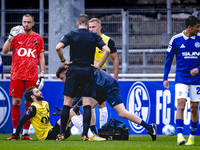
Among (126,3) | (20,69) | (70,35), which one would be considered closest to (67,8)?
(20,69)

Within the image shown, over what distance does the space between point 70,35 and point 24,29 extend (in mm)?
1624

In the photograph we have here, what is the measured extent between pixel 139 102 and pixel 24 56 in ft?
9.42

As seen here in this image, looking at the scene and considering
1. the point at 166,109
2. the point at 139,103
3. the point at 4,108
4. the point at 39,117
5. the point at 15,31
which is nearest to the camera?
the point at 39,117

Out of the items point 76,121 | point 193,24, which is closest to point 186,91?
point 193,24

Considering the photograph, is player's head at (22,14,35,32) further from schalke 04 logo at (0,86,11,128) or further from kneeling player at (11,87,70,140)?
schalke 04 logo at (0,86,11,128)

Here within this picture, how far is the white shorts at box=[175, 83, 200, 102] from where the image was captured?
20.8 ft

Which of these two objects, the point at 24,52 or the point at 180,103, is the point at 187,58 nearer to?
the point at 180,103

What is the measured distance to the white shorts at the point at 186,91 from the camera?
6344 mm

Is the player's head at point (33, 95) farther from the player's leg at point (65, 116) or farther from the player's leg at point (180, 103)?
the player's leg at point (180, 103)

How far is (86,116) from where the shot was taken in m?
6.25

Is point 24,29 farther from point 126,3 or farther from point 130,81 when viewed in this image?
point 126,3

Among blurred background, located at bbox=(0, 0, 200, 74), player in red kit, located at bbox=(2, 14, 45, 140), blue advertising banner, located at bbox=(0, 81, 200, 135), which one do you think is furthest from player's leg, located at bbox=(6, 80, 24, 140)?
blurred background, located at bbox=(0, 0, 200, 74)

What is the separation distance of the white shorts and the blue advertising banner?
2418 mm

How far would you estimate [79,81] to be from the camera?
6.26 m
